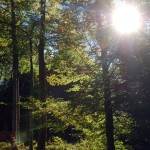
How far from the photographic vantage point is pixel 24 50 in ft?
74.1

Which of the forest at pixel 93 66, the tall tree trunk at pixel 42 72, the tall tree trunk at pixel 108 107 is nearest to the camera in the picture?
the forest at pixel 93 66

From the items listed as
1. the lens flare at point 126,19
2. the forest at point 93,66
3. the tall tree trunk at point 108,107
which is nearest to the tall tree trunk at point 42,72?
the forest at point 93,66

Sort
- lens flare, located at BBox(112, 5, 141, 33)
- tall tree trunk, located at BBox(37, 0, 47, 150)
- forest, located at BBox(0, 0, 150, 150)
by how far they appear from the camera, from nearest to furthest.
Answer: forest, located at BBox(0, 0, 150, 150)
lens flare, located at BBox(112, 5, 141, 33)
tall tree trunk, located at BBox(37, 0, 47, 150)

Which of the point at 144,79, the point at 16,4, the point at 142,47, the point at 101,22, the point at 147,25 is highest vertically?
the point at 16,4

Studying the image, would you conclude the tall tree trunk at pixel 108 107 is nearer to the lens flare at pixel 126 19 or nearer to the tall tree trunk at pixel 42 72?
the lens flare at pixel 126 19

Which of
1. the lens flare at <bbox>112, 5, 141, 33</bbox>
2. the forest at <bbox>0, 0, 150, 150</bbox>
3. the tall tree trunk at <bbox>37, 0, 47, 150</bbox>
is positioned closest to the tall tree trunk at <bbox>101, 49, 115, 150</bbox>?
the forest at <bbox>0, 0, 150, 150</bbox>

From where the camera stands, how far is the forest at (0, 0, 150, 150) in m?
10.7

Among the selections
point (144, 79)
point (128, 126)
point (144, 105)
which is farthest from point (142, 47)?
point (128, 126)

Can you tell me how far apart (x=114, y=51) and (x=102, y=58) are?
573mm

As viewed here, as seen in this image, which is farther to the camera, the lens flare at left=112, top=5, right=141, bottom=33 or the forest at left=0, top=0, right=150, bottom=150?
the lens flare at left=112, top=5, right=141, bottom=33

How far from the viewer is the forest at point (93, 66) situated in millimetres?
10734

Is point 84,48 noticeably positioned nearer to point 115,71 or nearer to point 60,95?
point 115,71

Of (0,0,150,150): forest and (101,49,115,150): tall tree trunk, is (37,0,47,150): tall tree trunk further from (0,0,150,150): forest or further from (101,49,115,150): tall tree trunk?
(101,49,115,150): tall tree trunk

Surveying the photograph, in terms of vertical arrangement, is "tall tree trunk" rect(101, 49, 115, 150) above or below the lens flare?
below
